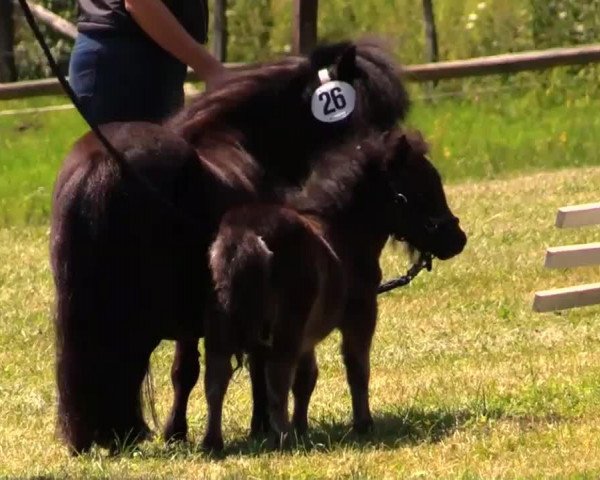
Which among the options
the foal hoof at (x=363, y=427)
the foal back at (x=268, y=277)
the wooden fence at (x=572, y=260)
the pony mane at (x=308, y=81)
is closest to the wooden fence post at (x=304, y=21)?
the wooden fence at (x=572, y=260)

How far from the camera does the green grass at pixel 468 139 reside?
46.5ft

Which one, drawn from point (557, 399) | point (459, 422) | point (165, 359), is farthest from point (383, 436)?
point (165, 359)

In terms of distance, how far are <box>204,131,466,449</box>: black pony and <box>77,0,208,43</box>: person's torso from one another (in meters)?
0.82

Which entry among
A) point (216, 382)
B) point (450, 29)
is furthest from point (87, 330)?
point (450, 29)

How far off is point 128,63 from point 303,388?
1387 millimetres

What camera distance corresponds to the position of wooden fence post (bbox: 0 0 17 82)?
15118 millimetres

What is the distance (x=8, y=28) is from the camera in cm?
1589

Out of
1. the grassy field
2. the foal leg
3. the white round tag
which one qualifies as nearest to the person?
the white round tag

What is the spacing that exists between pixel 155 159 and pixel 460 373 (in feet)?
7.36

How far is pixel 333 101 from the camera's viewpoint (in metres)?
5.92

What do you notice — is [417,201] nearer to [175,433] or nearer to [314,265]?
[314,265]

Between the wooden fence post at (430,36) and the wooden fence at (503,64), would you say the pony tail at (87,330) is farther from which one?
the wooden fence post at (430,36)

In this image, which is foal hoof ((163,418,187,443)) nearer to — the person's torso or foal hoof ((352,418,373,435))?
foal hoof ((352,418,373,435))

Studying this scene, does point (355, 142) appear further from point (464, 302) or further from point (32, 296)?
point (32, 296)
